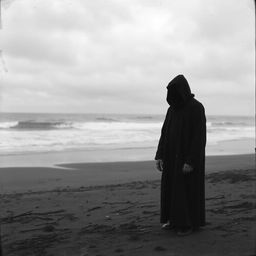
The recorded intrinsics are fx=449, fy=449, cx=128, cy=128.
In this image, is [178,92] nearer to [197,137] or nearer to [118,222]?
[197,137]

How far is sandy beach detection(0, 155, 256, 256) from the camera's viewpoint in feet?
15.5

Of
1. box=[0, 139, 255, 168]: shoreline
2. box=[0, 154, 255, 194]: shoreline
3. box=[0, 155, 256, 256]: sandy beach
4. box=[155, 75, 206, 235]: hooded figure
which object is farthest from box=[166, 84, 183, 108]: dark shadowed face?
box=[0, 139, 255, 168]: shoreline

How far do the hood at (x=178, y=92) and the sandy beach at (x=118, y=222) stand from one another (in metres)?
1.52

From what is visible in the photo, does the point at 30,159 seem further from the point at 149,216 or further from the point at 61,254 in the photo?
the point at 61,254

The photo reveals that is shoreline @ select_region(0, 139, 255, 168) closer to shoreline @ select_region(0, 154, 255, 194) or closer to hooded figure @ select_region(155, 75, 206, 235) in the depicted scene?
shoreline @ select_region(0, 154, 255, 194)

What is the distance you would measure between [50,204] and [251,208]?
345 centimetres

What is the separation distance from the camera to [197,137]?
16.6 ft

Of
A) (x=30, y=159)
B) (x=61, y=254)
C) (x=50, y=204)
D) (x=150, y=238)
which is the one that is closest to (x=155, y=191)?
(x=50, y=204)

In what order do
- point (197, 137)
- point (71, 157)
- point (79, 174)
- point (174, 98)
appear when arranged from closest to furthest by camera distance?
point (197, 137) → point (174, 98) → point (79, 174) → point (71, 157)

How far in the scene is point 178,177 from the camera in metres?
Answer: 5.11

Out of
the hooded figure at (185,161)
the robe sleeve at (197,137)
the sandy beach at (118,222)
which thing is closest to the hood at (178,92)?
the hooded figure at (185,161)

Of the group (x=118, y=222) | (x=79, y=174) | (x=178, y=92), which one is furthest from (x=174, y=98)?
(x=79, y=174)

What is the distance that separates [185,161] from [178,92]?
2.59 feet

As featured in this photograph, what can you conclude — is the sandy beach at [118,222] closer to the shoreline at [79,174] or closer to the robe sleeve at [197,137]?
the shoreline at [79,174]
